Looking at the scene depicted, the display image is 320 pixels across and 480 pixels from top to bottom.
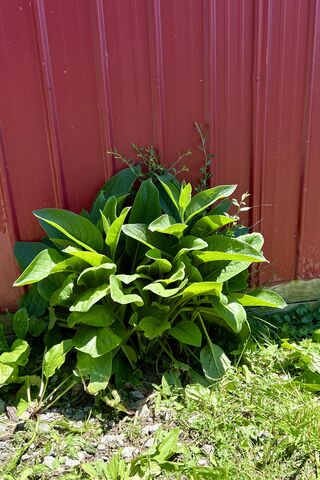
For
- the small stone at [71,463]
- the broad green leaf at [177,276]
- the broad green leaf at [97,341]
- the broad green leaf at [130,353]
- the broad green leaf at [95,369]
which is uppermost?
the broad green leaf at [177,276]

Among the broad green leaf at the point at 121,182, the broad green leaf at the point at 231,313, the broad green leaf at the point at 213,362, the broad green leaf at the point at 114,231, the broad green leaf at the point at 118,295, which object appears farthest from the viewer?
the broad green leaf at the point at 121,182

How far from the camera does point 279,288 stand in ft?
9.46

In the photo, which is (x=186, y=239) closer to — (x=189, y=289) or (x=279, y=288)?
(x=189, y=289)

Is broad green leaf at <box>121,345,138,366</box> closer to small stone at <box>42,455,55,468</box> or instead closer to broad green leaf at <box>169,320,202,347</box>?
broad green leaf at <box>169,320,202,347</box>

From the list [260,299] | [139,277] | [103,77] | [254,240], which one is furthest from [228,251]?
[103,77]

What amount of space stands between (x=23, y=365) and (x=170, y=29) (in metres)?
1.69

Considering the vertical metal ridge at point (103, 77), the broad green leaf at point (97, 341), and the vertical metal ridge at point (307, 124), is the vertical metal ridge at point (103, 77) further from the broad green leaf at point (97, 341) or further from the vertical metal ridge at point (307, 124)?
the vertical metal ridge at point (307, 124)

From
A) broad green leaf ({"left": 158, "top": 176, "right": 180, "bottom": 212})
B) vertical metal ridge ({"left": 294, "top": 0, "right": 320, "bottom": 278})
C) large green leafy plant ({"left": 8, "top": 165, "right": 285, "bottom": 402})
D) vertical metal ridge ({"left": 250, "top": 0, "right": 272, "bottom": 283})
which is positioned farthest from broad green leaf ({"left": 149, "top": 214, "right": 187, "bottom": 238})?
vertical metal ridge ({"left": 294, "top": 0, "right": 320, "bottom": 278})

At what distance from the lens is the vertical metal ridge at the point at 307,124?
239 cm

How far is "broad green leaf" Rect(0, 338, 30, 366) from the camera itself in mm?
2154

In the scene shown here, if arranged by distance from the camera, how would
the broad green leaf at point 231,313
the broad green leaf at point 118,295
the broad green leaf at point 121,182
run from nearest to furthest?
the broad green leaf at point 118,295 < the broad green leaf at point 231,313 < the broad green leaf at point 121,182

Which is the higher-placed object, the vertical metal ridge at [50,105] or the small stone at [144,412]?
the vertical metal ridge at [50,105]

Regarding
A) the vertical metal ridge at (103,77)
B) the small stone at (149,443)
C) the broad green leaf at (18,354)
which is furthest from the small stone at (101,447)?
the vertical metal ridge at (103,77)

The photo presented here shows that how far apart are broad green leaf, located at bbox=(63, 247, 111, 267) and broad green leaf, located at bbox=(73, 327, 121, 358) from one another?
294 millimetres
